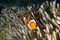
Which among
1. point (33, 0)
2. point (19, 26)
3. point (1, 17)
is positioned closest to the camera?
point (19, 26)

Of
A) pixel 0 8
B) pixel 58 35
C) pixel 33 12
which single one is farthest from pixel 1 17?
pixel 58 35

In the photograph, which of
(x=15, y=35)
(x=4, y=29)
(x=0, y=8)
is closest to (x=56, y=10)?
(x=15, y=35)

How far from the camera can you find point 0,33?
354 cm

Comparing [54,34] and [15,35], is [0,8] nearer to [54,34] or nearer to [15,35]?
[15,35]

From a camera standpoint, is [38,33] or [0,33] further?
[0,33]

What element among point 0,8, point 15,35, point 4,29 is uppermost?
point 0,8

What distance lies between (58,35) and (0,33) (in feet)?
4.29

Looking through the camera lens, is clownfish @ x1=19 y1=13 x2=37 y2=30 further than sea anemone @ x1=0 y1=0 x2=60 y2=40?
Yes

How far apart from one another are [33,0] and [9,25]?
0.97 meters

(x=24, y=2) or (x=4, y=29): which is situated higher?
(x=24, y=2)

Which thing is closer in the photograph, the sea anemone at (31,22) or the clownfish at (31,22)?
Answer: the sea anemone at (31,22)

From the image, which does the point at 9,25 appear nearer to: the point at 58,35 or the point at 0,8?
the point at 0,8

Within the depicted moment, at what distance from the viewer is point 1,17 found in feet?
12.9

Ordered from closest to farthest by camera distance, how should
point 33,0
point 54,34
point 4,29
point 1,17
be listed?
1. point 54,34
2. point 4,29
3. point 1,17
4. point 33,0
